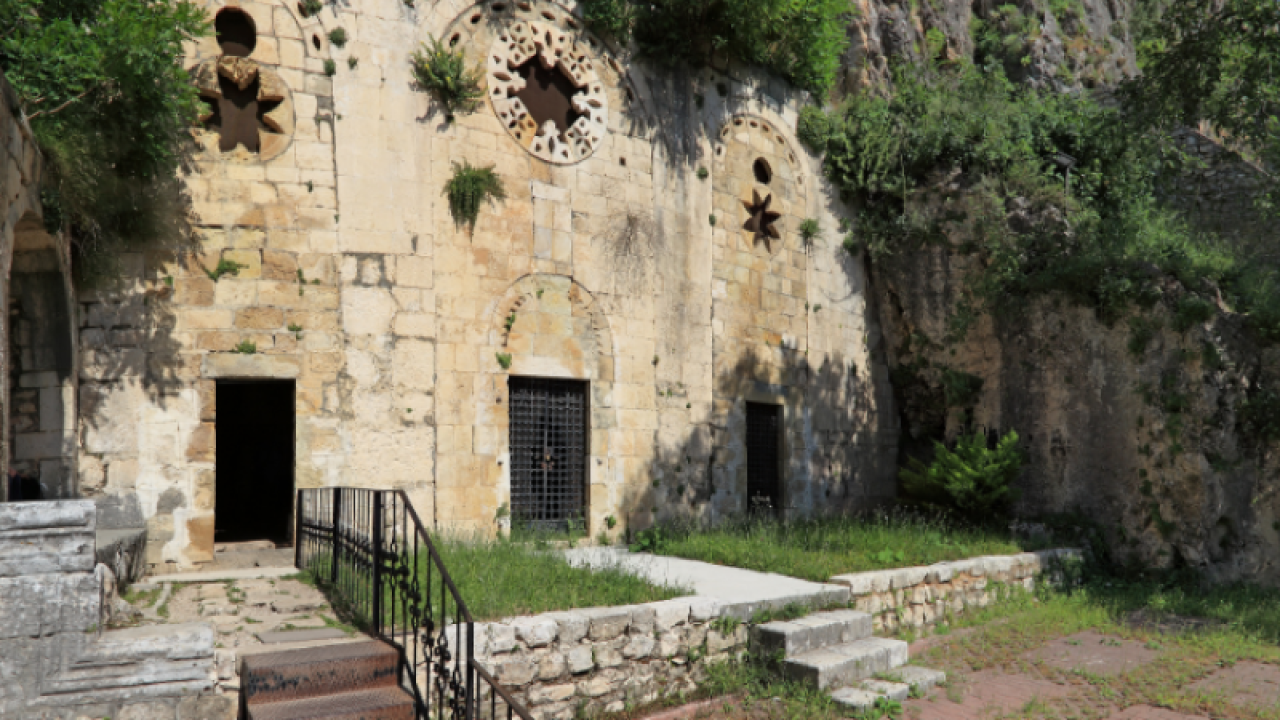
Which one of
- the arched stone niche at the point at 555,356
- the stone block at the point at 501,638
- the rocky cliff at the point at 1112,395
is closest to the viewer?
the stone block at the point at 501,638

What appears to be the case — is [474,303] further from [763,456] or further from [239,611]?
[763,456]

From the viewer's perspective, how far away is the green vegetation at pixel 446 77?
9.32 m

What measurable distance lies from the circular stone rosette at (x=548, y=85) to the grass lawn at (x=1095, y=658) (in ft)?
21.7

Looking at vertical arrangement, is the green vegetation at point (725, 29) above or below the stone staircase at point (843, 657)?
above

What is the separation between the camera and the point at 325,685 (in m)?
4.88

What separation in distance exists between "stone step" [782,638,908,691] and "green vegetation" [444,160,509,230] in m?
5.86

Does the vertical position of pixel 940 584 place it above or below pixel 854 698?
above

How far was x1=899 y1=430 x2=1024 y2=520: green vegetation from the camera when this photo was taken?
11914mm

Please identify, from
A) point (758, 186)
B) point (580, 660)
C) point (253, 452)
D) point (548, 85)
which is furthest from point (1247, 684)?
point (253, 452)

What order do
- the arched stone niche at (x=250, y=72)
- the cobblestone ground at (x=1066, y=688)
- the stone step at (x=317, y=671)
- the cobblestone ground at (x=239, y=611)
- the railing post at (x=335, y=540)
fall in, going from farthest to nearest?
the arched stone niche at (x=250, y=72) < the railing post at (x=335, y=540) < the cobblestone ground at (x=1066, y=688) < the cobblestone ground at (x=239, y=611) < the stone step at (x=317, y=671)

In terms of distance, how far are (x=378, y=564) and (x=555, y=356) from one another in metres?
4.89

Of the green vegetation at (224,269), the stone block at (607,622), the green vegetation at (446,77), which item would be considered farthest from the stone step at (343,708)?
the green vegetation at (446,77)

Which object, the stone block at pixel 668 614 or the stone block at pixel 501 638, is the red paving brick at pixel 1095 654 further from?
the stone block at pixel 501 638

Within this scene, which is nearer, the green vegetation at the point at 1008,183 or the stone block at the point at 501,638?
the stone block at the point at 501,638
